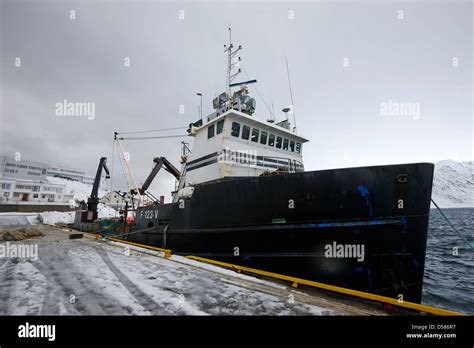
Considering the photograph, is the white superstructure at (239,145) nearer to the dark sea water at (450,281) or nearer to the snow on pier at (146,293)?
the snow on pier at (146,293)

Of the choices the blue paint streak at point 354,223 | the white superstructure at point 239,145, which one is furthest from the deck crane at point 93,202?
the blue paint streak at point 354,223

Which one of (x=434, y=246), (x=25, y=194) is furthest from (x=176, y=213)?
(x=25, y=194)

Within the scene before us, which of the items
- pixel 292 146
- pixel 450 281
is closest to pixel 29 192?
pixel 292 146

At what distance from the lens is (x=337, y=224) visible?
15.4 ft

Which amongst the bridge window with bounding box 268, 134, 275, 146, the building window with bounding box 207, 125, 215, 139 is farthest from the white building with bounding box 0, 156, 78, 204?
the bridge window with bounding box 268, 134, 275, 146

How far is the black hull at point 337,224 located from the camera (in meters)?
4.38

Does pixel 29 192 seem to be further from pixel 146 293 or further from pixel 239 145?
pixel 146 293

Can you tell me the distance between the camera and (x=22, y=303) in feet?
9.41

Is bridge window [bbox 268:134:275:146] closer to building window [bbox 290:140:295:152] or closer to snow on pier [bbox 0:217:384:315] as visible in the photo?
building window [bbox 290:140:295:152]

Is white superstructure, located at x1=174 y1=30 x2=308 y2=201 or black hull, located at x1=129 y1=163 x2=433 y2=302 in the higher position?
white superstructure, located at x1=174 y1=30 x2=308 y2=201

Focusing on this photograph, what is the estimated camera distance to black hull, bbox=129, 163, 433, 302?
438cm

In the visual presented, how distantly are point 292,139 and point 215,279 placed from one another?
7337mm
